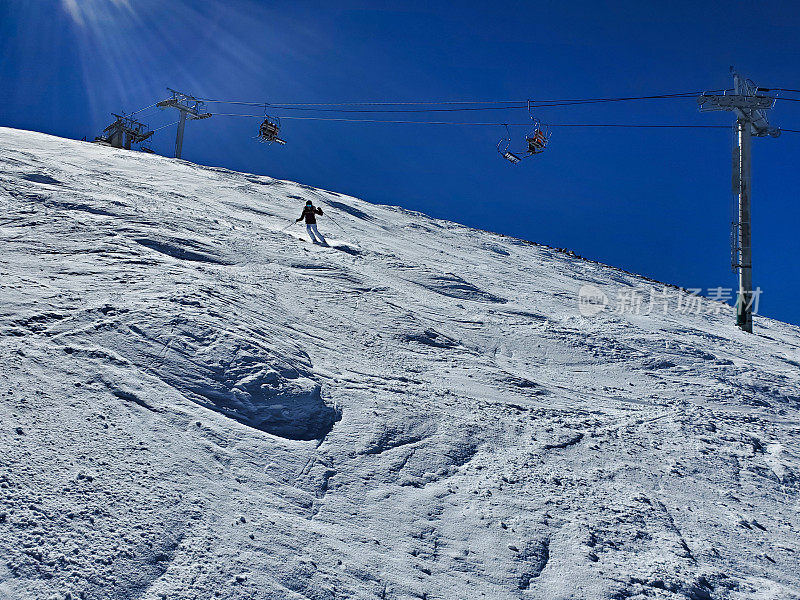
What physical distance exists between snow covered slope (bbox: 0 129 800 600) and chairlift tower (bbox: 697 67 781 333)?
7457 millimetres

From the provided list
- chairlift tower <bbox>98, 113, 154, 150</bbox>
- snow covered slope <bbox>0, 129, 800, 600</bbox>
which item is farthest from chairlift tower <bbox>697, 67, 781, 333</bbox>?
chairlift tower <bbox>98, 113, 154, 150</bbox>

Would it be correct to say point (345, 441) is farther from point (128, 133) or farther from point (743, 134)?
point (128, 133)

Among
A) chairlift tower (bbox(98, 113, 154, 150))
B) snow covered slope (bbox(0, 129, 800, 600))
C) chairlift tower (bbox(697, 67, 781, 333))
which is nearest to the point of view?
snow covered slope (bbox(0, 129, 800, 600))

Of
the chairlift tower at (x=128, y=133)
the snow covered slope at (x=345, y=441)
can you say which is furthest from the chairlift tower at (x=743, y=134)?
the chairlift tower at (x=128, y=133)

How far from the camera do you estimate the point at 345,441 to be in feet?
16.3

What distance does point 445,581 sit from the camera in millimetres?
3684

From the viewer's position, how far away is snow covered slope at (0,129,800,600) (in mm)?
3559

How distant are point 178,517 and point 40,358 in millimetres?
2391

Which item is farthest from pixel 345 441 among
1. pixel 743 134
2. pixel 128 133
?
pixel 128 133

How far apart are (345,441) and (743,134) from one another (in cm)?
1722

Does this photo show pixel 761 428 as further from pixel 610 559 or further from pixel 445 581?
pixel 445 581

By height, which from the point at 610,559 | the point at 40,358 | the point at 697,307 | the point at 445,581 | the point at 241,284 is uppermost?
the point at 697,307

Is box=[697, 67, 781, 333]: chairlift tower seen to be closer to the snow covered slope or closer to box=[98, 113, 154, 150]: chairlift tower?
the snow covered slope

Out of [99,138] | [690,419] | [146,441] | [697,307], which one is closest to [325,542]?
[146,441]
